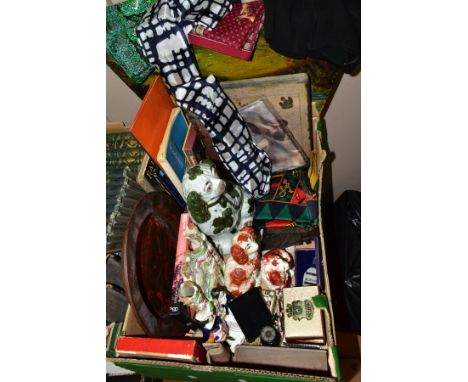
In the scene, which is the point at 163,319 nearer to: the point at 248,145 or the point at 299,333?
the point at 299,333

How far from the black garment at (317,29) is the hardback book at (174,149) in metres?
0.47

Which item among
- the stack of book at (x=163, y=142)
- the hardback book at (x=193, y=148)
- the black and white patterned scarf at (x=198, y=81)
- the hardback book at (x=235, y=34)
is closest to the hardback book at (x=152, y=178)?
the stack of book at (x=163, y=142)

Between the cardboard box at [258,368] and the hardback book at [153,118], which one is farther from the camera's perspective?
the hardback book at [153,118]

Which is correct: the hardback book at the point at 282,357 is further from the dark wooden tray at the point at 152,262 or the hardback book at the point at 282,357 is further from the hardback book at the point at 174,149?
the hardback book at the point at 174,149

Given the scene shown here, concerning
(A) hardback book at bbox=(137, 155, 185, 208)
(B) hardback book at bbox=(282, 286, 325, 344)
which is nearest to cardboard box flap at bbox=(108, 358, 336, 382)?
(B) hardback book at bbox=(282, 286, 325, 344)

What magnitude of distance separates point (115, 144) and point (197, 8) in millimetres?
713

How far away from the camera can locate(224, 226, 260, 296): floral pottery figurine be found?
3.91ft

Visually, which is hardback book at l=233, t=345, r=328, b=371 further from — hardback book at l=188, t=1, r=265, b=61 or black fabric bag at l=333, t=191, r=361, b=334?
hardback book at l=188, t=1, r=265, b=61

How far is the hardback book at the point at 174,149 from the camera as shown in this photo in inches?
48.4

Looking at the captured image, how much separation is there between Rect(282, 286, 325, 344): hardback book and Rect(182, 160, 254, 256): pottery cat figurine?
0.31 meters

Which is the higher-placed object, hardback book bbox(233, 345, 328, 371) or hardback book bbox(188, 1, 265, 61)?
hardback book bbox(188, 1, 265, 61)

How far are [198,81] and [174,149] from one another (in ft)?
0.88

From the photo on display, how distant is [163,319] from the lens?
114 cm

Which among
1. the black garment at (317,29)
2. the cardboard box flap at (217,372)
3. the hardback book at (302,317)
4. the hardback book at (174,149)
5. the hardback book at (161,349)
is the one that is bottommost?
the cardboard box flap at (217,372)
